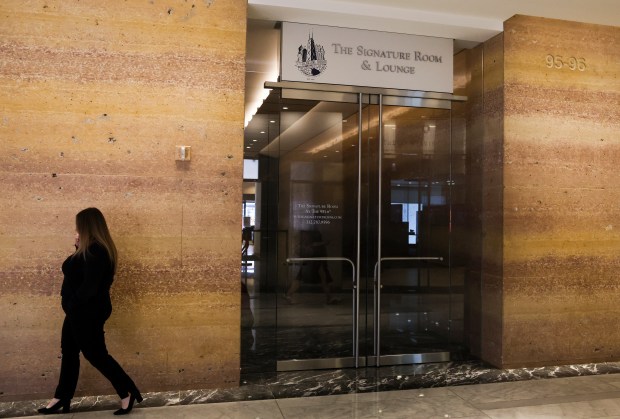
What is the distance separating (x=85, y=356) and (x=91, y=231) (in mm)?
1016

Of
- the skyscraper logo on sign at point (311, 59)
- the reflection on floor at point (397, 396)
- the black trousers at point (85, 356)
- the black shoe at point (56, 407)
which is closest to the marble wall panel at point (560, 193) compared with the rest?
the reflection on floor at point (397, 396)

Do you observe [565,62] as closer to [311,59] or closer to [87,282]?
[311,59]

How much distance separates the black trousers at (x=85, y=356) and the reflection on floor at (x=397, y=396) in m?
0.25

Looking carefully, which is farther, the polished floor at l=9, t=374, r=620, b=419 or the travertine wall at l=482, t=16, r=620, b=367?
the travertine wall at l=482, t=16, r=620, b=367

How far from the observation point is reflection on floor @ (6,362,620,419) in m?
4.50

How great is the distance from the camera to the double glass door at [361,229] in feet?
18.6

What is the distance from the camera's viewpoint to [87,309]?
421 cm

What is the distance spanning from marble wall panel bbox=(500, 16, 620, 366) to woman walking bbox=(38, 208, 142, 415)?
13.3 feet

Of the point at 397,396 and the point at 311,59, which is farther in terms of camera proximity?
the point at 311,59

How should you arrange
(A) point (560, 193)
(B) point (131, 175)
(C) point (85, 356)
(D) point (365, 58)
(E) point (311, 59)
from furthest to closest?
(A) point (560, 193) < (D) point (365, 58) < (E) point (311, 59) < (B) point (131, 175) < (C) point (85, 356)

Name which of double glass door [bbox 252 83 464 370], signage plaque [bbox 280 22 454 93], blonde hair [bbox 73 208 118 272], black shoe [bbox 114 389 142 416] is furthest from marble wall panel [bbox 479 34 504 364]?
blonde hair [bbox 73 208 118 272]

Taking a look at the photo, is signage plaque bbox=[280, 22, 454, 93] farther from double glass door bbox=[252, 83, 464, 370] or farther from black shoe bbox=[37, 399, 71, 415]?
black shoe bbox=[37, 399, 71, 415]

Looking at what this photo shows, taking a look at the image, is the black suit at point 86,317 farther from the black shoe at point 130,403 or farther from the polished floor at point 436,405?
the polished floor at point 436,405

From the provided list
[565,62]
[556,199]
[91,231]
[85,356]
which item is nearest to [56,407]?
[85,356]
